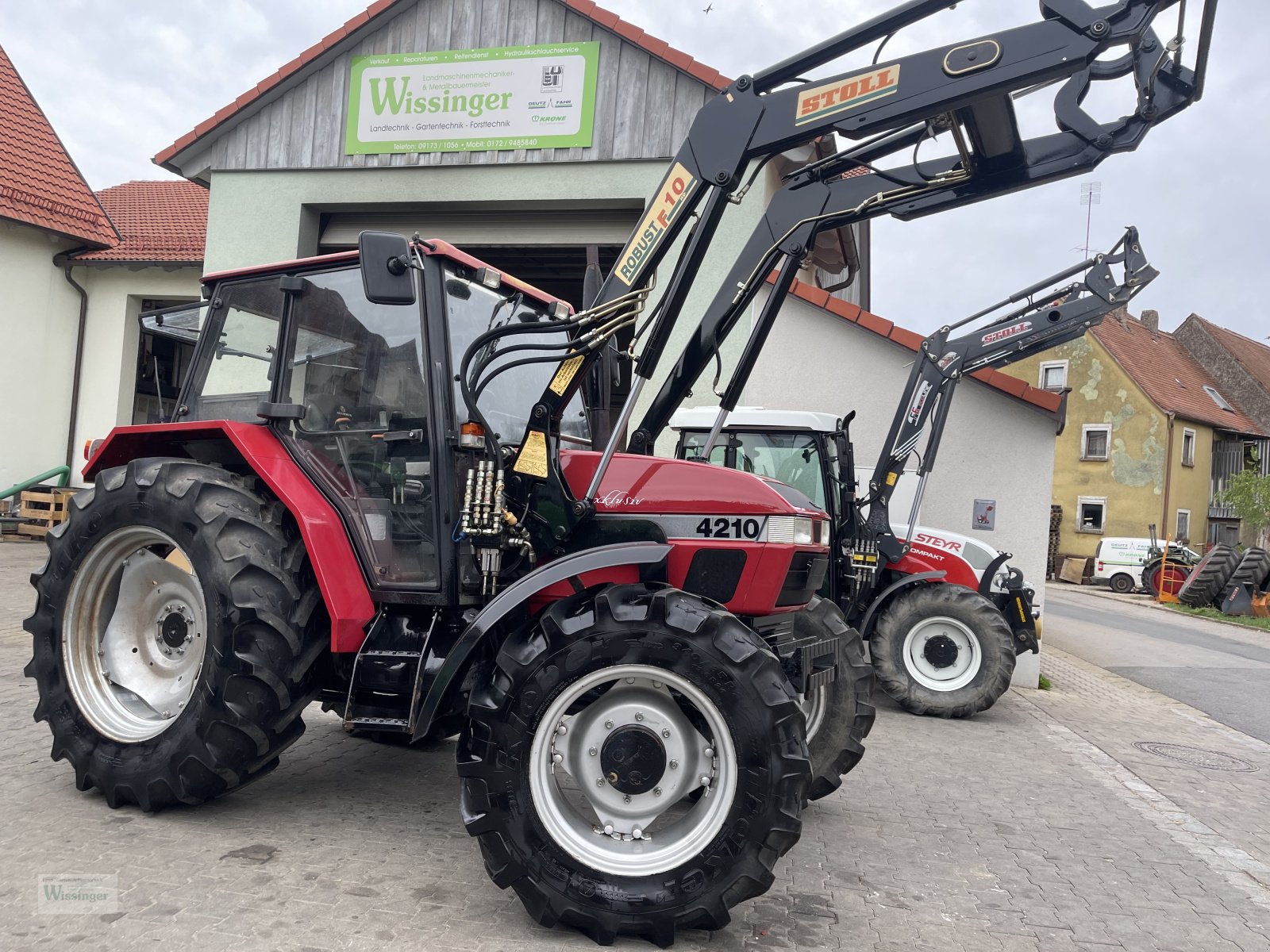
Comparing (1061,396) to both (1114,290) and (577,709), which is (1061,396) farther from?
(577,709)

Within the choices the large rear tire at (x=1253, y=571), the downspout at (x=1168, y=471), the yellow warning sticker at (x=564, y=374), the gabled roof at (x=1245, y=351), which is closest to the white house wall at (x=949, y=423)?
the yellow warning sticker at (x=564, y=374)

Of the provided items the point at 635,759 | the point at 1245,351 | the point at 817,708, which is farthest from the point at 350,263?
the point at 1245,351

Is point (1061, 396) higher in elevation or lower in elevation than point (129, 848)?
higher

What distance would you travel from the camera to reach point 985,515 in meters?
9.84

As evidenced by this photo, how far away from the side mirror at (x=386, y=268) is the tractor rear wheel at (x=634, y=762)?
1.25 meters

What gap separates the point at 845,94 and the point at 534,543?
1.98m

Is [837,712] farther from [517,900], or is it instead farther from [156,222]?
[156,222]

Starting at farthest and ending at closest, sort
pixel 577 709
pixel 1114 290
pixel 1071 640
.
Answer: pixel 1071 640
pixel 1114 290
pixel 577 709

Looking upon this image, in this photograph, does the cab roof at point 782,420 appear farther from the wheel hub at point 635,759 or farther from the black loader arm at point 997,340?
the wheel hub at point 635,759

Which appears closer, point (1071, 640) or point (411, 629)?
point (411, 629)

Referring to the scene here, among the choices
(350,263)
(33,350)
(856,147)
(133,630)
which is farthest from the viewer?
Result: (33,350)

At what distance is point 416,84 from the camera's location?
10859 mm

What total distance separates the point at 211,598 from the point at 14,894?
3.72 ft

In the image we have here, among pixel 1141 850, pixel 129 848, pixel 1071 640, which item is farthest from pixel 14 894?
pixel 1071 640
